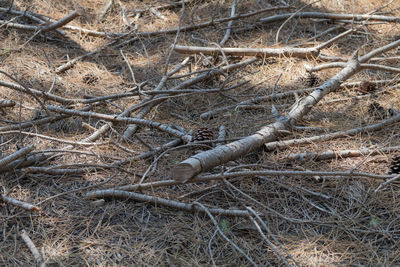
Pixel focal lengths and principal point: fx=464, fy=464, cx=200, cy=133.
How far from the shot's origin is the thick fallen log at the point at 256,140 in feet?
9.36

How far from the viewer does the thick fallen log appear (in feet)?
9.36

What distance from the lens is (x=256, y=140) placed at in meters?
3.38

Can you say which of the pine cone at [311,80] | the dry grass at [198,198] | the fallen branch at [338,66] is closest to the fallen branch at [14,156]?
the dry grass at [198,198]

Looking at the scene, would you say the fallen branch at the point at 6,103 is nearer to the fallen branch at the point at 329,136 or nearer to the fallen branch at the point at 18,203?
the fallen branch at the point at 18,203

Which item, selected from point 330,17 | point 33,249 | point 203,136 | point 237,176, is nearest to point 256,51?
point 330,17

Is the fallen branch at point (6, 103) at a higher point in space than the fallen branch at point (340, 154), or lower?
lower

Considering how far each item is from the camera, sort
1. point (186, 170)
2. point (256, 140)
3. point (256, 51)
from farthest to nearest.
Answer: point (256, 51)
point (256, 140)
point (186, 170)

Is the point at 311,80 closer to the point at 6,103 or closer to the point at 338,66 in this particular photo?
the point at 338,66

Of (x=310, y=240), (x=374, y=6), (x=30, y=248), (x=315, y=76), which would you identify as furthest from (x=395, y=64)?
(x=30, y=248)

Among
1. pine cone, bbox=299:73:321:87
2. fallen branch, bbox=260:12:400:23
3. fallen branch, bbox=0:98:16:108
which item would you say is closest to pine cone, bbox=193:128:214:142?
pine cone, bbox=299:73:321:87

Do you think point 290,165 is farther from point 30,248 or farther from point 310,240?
point 30,248

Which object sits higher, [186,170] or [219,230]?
[186,170]

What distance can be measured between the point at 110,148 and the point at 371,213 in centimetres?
197

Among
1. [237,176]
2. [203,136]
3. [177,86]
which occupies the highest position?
[237,176]
